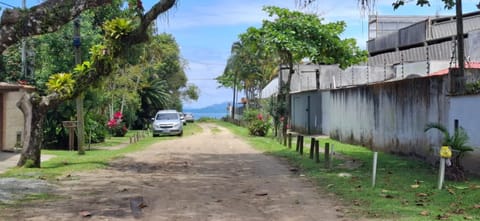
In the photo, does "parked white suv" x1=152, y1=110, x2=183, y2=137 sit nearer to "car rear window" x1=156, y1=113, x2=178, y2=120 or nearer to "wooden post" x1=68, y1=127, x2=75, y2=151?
"car rear window" x1=156, y1=113, x2=178, y2=120

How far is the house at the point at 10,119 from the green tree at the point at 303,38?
9965 mm

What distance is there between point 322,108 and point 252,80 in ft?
89.7

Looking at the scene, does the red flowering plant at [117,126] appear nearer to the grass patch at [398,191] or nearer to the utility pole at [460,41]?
the grass patch at [398,191]

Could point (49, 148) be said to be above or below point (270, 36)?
below

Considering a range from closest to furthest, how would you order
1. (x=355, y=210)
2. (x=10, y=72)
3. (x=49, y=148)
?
(x=355, y=210) → (x=49, y=148) → (x=10, y=72)

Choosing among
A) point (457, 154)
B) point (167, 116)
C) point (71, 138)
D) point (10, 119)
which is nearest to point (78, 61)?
point (10, 119)

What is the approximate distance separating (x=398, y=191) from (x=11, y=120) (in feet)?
53.9

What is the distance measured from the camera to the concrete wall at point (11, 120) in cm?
2172

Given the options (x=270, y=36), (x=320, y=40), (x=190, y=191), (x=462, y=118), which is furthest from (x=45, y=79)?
(x=462, y=118)

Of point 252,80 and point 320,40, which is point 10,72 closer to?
point 320,40

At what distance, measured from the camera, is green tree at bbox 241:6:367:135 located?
25.7 m

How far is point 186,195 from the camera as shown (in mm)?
10469

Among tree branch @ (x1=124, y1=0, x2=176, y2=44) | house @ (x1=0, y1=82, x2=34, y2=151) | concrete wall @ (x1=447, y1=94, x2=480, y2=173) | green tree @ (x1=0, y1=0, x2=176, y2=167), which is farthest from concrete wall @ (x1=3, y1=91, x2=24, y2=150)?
concrete wall @ (x1=447, y1=94, x2=480, y2=173)

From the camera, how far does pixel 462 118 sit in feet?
42.9
